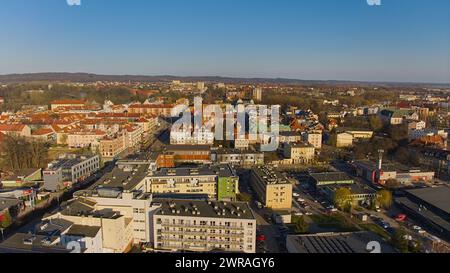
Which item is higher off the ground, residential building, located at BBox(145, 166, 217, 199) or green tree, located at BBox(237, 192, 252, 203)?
residential building, located at BBox(145, 166, 217, 199)

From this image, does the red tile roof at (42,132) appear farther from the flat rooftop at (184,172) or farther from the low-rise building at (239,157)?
the flat rooftop at (184,172)

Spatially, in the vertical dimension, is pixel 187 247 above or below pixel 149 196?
below

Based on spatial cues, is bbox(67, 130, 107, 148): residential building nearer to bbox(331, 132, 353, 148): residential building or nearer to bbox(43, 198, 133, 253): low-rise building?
bbox(43, 198, 133, 253): low-rise building

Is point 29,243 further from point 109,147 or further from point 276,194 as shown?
point 109,147

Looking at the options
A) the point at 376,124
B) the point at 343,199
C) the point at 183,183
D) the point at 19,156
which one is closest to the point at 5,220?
the point at 183,183

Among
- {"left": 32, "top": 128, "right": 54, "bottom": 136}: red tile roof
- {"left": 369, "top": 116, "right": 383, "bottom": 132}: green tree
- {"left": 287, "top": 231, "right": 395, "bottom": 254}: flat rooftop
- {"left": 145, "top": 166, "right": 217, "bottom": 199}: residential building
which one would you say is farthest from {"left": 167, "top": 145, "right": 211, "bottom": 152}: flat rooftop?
{"left": 369, "top": 116, "right": 383, "bottom": 132}: green tree

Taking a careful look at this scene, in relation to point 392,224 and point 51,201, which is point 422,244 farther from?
point 51,201
